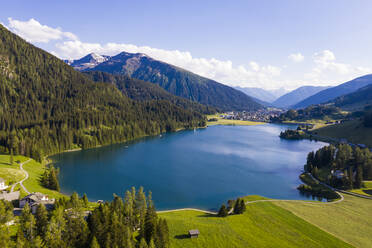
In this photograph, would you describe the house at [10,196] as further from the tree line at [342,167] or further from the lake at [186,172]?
the tree line at [342,167]

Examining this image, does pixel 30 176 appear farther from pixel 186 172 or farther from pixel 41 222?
pixel 186 172

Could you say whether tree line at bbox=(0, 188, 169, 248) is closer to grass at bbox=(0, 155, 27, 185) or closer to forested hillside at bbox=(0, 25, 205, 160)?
grass at bbox=(0, 155, 27, 185)

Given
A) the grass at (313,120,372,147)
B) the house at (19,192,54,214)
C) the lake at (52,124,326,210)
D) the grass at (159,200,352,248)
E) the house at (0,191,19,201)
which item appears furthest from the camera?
the grass at (313,120,372,147)

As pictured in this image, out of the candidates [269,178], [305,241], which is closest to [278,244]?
[305,241]

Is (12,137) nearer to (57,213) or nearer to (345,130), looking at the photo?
(57,213)

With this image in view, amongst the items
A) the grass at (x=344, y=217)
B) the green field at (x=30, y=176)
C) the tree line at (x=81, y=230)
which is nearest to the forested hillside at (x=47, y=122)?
the green field at (x=30, y=176)

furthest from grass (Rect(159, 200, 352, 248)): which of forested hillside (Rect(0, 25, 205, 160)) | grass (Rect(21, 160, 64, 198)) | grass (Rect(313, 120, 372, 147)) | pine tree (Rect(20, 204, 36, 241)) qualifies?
grass (Rect(313, 120, 372, 147))
